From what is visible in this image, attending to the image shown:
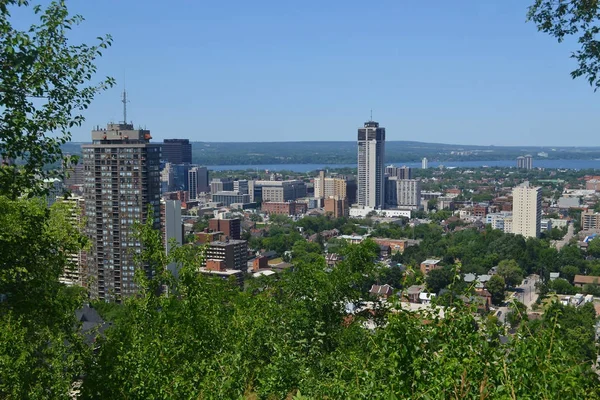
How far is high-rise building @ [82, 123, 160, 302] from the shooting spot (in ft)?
40.1

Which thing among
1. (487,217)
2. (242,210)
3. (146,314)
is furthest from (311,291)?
(242,210)

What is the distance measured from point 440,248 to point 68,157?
20428 mm

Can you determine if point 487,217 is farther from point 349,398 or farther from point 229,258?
point 349,398

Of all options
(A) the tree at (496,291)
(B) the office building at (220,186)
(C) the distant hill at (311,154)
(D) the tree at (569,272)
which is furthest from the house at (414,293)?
(C) the distant hill at (311,154)

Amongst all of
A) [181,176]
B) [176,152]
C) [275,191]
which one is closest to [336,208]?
[275,191]

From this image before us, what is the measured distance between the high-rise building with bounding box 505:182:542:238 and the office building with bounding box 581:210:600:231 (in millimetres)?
3320

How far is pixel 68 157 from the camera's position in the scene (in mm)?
2523

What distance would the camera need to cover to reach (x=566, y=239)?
2566 cm

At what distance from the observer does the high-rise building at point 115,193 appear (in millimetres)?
12227

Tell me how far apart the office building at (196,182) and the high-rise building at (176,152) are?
410 centimetres

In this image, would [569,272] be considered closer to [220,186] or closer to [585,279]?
[585,279]

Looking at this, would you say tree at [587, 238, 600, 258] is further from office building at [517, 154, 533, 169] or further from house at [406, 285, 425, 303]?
office building at [517, 154, 533, 169]

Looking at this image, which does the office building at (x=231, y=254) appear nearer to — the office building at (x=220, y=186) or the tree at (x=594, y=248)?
the tree at (x=594, y=248)

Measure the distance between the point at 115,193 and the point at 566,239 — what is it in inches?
745
